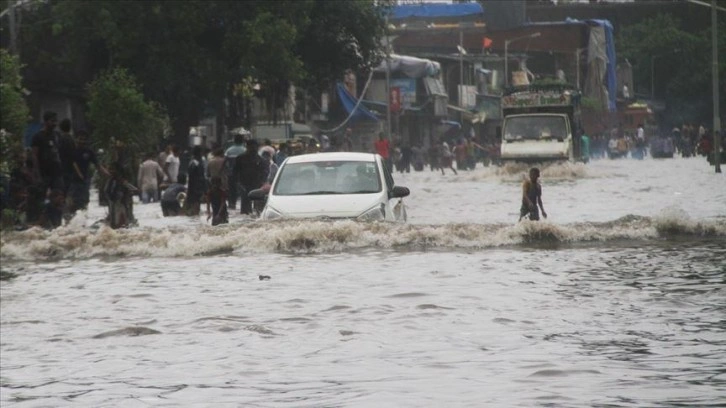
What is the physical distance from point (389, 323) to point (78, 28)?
39.0 m

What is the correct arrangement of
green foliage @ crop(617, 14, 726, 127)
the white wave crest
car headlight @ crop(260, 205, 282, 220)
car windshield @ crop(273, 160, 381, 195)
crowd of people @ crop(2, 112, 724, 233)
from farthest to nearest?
green foliage @ crop(617, 14, 726, 127)
crowd of people @ crop(2, 112, 724, 233)
car windshield @ crop(273, 160, 381, 195)
the white wave crest
car headlight @ crop(260, 205, 282, 220)

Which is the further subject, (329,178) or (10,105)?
(10,105)

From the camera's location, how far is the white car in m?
20.4

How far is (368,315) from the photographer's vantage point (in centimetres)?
1388

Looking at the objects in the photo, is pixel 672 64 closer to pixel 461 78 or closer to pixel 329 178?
pixel 461 78

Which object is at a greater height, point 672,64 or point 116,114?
point 672,64

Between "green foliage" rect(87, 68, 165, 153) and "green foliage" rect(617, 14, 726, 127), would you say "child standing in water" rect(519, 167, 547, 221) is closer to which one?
"green foliage" rect(87, 68, 165, 153)

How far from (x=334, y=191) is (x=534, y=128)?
3290 cm

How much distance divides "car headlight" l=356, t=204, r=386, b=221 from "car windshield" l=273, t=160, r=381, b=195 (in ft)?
1.49

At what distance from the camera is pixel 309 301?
15188 mm

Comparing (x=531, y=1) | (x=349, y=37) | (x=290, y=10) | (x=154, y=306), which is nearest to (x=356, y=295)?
(x=154, y=306)

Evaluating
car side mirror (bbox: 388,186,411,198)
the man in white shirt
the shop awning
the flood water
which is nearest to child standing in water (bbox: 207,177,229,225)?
the flood water

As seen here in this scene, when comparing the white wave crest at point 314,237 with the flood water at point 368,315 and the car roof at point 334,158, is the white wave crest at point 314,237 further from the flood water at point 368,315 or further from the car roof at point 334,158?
the car roof at point 334,158

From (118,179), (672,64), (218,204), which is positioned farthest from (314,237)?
(672,64)
